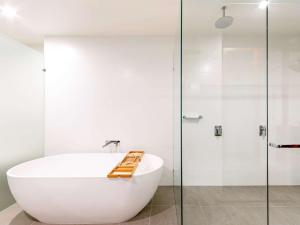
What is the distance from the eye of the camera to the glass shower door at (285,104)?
198 cm

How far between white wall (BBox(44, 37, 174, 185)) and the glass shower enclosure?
0.77m

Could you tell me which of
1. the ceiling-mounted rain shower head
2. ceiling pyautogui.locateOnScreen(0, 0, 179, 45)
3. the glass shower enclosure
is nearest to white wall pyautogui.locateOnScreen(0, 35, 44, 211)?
ceiling pyautogui.locateOnScreen(0, 0, 179, 45)

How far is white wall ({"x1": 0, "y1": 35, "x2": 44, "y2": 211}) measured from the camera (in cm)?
201

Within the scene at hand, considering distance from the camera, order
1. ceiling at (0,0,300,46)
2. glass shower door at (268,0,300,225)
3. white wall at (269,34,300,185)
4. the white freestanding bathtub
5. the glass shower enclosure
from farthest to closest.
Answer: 1. white wall at (269,34,300,185)
2. glass shower door at (268,0,300,225)
3. ceiling at (0,0,300,46)
4. the glass shower enclosure
5. the white freestanding bathtub

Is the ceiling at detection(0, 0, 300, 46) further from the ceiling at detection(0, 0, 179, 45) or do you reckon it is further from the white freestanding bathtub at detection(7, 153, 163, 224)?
the white freestanding bathtub at detection(7, 153, 163, 224)

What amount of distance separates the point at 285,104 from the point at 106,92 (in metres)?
2.61

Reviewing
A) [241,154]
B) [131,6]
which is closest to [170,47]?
[131,6]

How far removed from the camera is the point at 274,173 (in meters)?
2.09

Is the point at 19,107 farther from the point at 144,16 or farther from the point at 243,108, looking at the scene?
the point at 243,108

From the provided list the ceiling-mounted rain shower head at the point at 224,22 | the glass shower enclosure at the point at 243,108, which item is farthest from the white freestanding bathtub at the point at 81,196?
the ceiling-mounted rain shower head at the point at 224,22

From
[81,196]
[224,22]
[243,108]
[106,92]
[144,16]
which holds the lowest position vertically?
[81,196]

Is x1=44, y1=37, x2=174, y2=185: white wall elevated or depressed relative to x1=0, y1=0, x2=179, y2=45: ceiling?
depressed

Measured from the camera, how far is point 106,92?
8.69 ft

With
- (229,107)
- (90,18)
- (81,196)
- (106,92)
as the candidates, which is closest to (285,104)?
(229,107)
